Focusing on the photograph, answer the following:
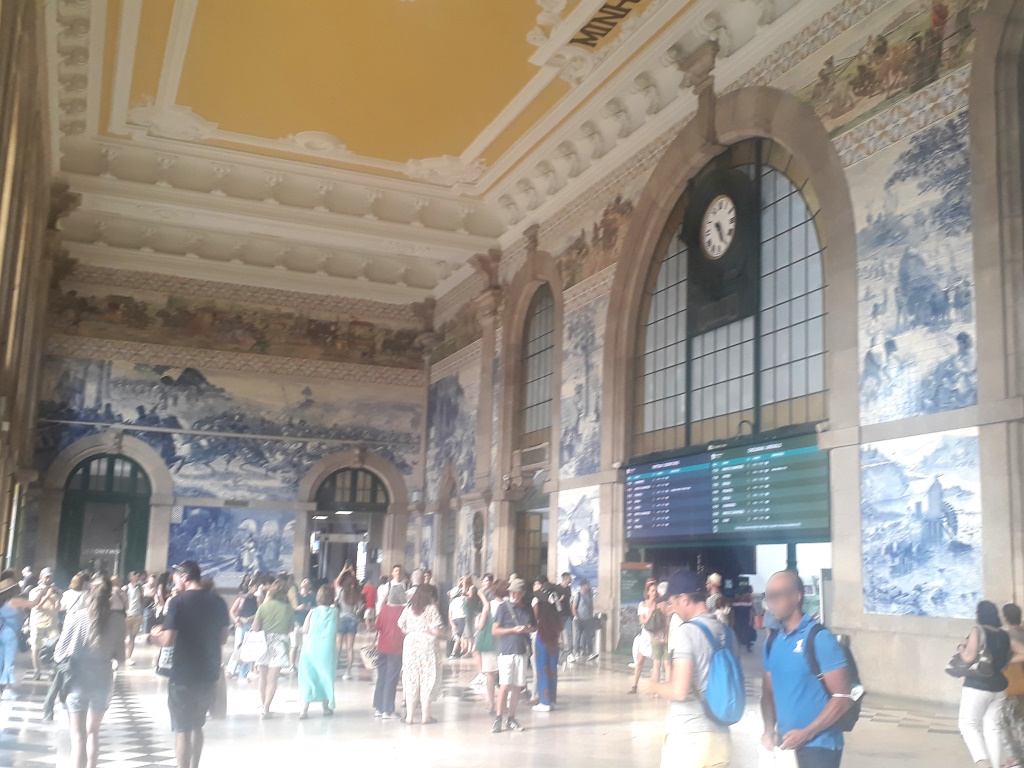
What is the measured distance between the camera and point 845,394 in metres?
11.3

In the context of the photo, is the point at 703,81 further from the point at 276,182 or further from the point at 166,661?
the point at 166,661

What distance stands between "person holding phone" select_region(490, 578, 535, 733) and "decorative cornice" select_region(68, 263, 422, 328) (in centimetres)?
1753

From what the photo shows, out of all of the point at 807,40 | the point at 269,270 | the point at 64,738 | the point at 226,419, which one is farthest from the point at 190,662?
the point at 269,270

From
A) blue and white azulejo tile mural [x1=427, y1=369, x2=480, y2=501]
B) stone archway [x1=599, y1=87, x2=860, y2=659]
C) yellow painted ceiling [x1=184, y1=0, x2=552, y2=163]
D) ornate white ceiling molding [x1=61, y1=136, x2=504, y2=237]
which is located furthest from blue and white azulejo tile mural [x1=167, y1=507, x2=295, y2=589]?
stone archway [x1=599, y1=87, x2=860, y2=659]

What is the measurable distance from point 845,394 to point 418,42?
8667 millimetres

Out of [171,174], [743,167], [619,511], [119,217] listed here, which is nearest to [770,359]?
[743,167]

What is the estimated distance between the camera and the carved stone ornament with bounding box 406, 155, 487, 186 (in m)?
19.8

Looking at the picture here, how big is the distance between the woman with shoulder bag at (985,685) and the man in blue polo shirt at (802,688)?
3012 mm

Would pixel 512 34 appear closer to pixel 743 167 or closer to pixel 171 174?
pixel 743 167

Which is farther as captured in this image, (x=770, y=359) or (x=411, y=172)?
(x=411, y=172)

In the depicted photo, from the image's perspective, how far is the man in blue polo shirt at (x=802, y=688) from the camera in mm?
4234

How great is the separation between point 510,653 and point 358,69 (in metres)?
10.5

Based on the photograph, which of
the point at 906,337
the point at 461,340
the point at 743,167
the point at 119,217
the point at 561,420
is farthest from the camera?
the point at 461,340

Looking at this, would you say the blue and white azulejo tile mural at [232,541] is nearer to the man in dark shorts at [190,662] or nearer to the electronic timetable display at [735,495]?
the electronic timetable display at [735,495]
